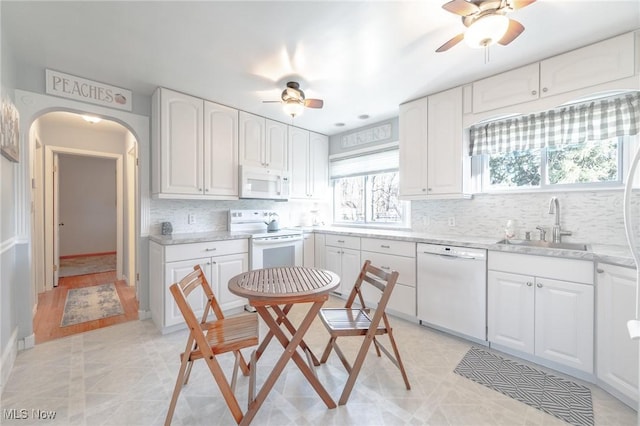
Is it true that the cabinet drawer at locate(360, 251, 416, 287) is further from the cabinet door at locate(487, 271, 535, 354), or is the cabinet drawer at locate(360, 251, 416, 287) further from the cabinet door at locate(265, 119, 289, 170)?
the cabinet door at locate(265, 119, 289, 170)

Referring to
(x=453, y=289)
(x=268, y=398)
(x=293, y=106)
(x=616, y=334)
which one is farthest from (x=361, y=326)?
(x=293, y=106)

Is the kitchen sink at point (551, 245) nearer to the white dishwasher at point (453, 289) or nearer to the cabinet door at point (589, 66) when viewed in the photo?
the white dishwasher at point (453, 289)

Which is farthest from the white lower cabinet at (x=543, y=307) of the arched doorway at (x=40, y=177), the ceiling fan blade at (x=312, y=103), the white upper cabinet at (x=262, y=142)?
the arched doorway at (x=40, y=177)

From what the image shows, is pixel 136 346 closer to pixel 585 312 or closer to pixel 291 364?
pixel 291 364

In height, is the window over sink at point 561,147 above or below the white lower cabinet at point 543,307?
above

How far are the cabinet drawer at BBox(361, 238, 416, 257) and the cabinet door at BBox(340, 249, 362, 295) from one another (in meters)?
0.19

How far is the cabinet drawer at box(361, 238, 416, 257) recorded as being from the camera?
2.78 m

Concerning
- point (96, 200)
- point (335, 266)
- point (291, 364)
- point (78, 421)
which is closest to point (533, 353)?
point (291, 364)

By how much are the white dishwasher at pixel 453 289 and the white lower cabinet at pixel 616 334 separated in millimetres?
685

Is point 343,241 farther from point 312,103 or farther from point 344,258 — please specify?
point 312,103

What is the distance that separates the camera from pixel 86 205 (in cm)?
662

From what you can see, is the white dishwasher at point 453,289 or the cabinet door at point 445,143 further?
the cabinet door at point 445,143

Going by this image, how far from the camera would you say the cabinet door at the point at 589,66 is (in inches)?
74.3

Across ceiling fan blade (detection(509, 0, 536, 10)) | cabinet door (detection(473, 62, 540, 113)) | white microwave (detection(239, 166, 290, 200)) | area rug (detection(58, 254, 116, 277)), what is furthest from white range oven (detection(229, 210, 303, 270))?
area rug (detection(58, 254, 116, 277))
